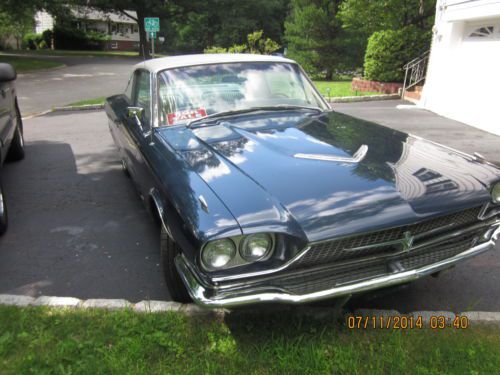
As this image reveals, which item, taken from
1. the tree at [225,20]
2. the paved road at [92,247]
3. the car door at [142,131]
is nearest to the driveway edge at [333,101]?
the paved road at [92,247]

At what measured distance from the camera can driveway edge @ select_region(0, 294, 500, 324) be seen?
2.62 metres

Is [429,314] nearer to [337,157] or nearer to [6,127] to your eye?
[337,157]

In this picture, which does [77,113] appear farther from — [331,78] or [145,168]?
[331,78]

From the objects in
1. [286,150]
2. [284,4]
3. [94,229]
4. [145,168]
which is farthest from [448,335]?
[284,4]

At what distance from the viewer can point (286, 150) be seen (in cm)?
283

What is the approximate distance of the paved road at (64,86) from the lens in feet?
41.4

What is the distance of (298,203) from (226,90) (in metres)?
1.82

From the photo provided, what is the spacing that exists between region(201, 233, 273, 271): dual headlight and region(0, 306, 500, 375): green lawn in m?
0.59

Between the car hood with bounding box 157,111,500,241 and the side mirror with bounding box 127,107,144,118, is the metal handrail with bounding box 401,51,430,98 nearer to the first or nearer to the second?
the car hood with bounding box 157,111,500,241

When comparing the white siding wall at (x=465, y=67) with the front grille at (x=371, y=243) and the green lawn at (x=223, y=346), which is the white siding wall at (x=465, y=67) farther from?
the green lawn at (x=223, y=346)

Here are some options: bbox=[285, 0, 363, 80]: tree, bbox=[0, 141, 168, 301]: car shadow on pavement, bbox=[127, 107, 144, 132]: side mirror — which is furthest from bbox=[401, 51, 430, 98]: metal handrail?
bbox=[127, 107, 144, 132]: side mirror

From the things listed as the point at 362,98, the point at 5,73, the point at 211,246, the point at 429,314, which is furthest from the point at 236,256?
the point at 362,98

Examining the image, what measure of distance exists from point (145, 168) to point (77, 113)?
867cm

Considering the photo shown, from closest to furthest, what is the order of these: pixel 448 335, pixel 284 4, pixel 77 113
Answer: pixel 448 335 → pixel 77 113 → pixel 284 4
